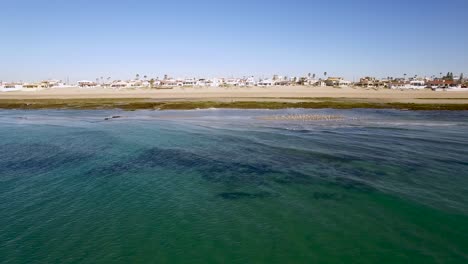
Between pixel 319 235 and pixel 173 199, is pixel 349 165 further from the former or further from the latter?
pixel 173 199

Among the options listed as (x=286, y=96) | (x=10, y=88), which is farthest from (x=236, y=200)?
(x=10, y=88)

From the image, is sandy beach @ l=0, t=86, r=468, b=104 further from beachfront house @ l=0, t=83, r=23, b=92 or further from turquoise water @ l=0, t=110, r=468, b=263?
turquoise water @ l=0, t=110, r=468, b=263

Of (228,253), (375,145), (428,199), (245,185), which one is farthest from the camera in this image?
(375,145)

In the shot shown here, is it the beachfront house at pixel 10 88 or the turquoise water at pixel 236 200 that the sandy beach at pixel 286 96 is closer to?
the beachfront house at pixel 10 88

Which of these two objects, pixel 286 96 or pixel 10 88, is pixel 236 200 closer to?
pixel 286 96

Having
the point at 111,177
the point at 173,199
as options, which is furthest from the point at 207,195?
the point at 111,177

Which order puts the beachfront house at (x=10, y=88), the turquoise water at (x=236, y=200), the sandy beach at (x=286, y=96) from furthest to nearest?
the beachfront house at (x=10, y=88) < the sandy beach at (x=286, y=96) < the turquoise water at (x=236, y=200)

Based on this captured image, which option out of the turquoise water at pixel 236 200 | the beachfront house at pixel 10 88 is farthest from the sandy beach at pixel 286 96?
the turquoise water at pixel 236 200

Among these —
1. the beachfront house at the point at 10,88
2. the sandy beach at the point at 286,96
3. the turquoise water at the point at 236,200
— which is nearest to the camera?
the turquoise water at the point at 236,200

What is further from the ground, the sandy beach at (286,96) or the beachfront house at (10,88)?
the beachfront house at (10,88)
